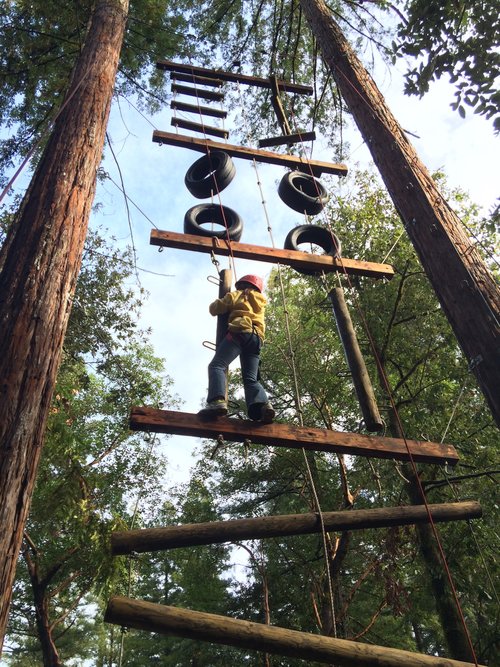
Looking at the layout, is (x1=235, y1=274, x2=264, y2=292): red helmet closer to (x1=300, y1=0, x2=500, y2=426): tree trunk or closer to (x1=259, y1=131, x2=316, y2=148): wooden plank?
(x1=300, y1=0, x2=500, y2=426): tree trunk

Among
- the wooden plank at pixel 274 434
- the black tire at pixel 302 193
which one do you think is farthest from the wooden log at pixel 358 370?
the black tire at pixel 302 193

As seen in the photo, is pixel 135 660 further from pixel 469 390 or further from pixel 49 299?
pixel 49 299

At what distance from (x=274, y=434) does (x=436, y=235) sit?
214cm

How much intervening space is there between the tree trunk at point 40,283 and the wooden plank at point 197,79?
3.02 meters

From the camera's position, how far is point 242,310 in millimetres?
4473

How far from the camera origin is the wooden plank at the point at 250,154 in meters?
5.91

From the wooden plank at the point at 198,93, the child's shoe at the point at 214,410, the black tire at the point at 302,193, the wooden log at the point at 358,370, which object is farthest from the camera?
the wooden plank at the point at 198,93

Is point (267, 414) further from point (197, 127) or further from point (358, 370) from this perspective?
point (197, 127)

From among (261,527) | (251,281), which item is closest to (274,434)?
(261,527)

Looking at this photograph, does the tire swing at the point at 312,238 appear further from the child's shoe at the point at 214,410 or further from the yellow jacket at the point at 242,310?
the child's shoe at the point at 214,410

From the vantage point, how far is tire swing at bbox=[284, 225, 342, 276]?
5.20 meters

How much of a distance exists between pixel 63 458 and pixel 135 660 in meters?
16.8

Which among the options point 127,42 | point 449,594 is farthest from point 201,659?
point 127,42

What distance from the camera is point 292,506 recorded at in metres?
12.9
